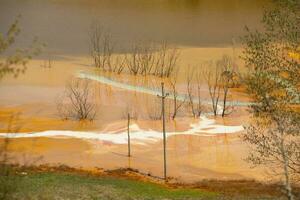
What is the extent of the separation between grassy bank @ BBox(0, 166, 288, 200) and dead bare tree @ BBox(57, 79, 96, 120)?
Result: 32.6ft

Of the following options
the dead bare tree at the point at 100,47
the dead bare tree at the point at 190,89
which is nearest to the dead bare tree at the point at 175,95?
the dead bare tree at the point at 190,89

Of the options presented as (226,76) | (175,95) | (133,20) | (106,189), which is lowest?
(106,189)

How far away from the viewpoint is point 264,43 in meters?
17.8

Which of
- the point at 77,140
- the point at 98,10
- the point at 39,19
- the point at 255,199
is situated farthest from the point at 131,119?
the point at 98,10

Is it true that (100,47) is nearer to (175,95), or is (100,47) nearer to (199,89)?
(199,89)

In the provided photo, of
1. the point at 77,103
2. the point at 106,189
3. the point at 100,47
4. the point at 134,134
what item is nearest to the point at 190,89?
the point at 77,103

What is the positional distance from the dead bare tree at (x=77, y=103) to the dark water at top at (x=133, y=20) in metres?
10.0

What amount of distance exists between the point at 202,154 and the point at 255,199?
9.06 metres

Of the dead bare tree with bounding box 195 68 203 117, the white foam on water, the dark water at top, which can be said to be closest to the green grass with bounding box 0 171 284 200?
the white foam on water

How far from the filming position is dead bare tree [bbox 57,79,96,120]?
3415cm

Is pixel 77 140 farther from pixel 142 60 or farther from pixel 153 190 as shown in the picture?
pixel 142 60

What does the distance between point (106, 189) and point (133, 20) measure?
139 ft

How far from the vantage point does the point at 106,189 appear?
63.9 ft

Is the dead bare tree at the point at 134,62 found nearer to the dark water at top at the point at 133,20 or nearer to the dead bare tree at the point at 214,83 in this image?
the dark water at top at the point at 133,20
